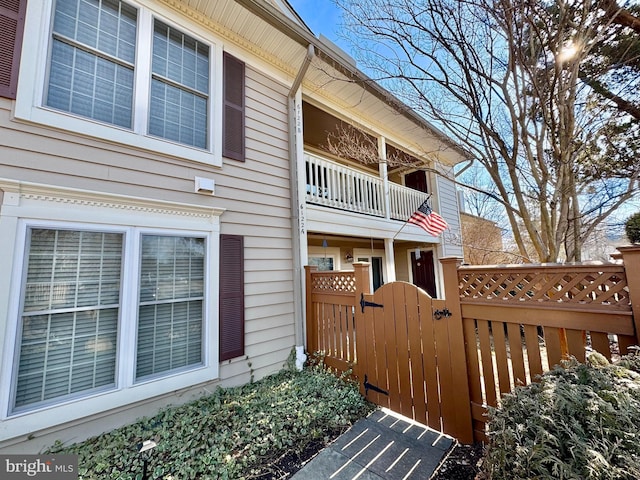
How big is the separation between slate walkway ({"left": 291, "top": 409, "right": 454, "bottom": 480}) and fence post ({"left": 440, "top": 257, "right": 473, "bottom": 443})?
0.22 meters

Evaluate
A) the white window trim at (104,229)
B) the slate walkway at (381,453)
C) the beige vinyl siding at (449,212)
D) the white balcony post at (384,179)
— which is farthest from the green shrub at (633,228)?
the white window trim at (104,229)

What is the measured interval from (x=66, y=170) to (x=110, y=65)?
1.32 meters

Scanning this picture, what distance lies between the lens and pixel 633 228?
14.8 ft

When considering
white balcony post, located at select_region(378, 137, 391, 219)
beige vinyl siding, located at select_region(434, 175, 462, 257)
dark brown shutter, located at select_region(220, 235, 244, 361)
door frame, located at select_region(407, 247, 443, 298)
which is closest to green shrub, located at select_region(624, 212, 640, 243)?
beige vinyl siding, located at select_region(434, 175, 462, 257)

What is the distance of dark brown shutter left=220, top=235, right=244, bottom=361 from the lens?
3.47m

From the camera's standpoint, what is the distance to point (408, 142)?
7340 mm

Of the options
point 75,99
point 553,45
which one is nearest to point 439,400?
point 553,45

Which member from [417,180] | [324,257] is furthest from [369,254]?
[417,180]

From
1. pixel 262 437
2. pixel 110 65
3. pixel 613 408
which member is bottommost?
pixel 262 437

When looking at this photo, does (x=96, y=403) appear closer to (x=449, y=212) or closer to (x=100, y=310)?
(x=100, y=310)

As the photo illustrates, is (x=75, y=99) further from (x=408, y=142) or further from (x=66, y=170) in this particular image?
(x=408, y=142)

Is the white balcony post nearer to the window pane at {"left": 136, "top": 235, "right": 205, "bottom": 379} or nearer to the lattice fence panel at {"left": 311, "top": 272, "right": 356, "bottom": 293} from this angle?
the lattice fence panel at {"left": 311, "top": 272, "right": 356, "bottom": 293}

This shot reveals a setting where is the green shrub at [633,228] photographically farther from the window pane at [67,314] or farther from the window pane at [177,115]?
the window pane at [67,314]

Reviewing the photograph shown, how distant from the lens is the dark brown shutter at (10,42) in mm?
2432
